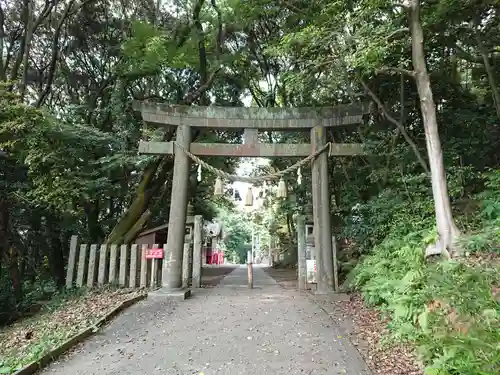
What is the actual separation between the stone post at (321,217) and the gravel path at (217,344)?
142cm

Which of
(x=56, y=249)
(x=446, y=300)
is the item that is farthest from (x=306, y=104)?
(x=56, y=249)

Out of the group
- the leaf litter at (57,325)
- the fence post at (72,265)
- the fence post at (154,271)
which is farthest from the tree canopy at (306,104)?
the leaf litter at (57,325)

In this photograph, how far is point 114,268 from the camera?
34.0 ft

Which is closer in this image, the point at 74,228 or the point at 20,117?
the point at 20,117

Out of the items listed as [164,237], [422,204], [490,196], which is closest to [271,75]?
[164,237]

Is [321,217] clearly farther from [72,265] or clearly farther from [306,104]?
[72,265]

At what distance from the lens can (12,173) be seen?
36.0 ft

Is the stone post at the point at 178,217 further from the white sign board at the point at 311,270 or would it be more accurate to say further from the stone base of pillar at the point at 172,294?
the white sign board at the point at 311,270

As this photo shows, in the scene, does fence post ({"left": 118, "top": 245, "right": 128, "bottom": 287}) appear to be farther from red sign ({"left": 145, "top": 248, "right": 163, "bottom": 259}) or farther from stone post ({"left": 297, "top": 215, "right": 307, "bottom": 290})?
stone post ({"left": 297, "top": 215, "right": 307, "bottom": 290})

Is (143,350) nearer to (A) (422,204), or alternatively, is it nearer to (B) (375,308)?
(B) (375,308)

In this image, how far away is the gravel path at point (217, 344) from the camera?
4508 millimetres

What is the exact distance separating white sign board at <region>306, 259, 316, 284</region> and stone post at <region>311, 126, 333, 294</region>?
626mm

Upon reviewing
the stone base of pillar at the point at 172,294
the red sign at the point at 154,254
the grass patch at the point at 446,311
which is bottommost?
the stone base of pillar at the point at 172,294

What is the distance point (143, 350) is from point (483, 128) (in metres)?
10.2
